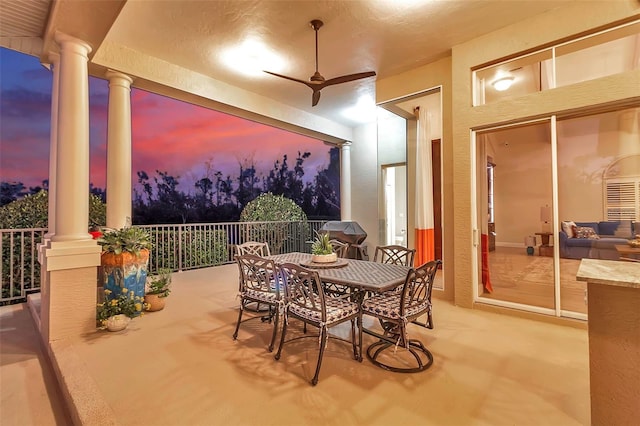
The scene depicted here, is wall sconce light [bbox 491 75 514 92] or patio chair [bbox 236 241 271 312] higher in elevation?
Result: wall sconce light [bbox 491 75 514 92]

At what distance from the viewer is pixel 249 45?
3977 mm

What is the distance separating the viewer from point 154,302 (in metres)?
3.84

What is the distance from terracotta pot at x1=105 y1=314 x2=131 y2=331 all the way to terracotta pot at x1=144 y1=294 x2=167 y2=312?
628 mm

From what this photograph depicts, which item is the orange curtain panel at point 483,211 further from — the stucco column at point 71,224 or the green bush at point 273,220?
the green bush at point 273,220

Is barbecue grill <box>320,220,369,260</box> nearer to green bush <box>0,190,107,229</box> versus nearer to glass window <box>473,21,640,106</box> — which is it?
glass window <box>473,21,640,106</box>

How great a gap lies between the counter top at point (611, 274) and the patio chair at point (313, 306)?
1.53 metres

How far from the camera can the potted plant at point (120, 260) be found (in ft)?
11.1

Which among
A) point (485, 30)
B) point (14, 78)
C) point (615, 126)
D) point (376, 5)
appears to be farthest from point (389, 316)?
point (14, 78)

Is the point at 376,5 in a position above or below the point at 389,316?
above

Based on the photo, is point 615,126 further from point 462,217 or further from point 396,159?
point 396,159

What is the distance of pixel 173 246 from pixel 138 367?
415cm

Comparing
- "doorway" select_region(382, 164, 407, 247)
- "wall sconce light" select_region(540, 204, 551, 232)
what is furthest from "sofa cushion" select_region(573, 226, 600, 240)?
"doorway" select_region(382, 164, 407, 247)

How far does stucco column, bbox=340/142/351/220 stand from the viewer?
7.63 meters

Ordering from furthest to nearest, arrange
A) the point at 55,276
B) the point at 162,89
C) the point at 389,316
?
the point at 162,89
the point at 55,276
the point at 389,316
